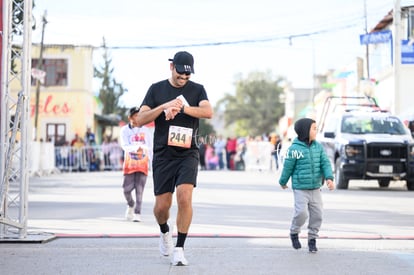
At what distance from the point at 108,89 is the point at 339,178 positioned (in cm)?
5748

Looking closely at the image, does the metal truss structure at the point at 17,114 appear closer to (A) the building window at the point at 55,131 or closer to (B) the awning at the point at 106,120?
(A) the building window at the point at 55,131

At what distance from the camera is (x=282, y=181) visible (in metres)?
9.23

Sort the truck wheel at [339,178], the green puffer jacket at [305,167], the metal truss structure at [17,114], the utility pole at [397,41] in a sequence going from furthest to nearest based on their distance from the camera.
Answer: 1. the utility pole at [397,41]
2. the truck wheel at [339,178]
3. the metal truss structure at [17,114]
4. the green puffer jacket at [305,167]

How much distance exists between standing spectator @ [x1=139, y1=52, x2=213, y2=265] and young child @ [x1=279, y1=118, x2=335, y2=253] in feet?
4.94

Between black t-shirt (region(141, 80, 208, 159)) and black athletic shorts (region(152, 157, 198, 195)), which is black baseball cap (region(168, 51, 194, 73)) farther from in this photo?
black athletic shorts (region(152, 157, 198, 195))

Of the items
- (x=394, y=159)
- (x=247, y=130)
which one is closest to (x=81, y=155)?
(x=394, y=159)

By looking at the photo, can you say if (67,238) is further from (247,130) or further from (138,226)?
(247,130)

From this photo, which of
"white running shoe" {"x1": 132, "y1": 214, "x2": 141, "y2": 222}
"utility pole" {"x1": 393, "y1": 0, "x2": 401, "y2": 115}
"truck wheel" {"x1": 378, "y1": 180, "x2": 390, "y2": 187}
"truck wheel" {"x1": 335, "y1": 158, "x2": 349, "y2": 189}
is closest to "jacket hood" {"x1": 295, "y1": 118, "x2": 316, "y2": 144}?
"white running shoe" {"x1": 132, "y1": 214, "x2": 141, "y2": 222}

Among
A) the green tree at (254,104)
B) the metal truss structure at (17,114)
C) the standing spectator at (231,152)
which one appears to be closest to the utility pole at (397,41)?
the standing spectator at (231,152)

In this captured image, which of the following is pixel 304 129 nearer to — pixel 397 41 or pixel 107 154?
pixel 397 41

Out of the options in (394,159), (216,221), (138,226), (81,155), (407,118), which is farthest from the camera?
(81,155)

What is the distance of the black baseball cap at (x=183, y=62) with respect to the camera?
7.94 meters

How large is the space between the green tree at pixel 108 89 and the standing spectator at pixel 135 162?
209ft

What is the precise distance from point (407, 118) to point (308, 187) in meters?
21.6
